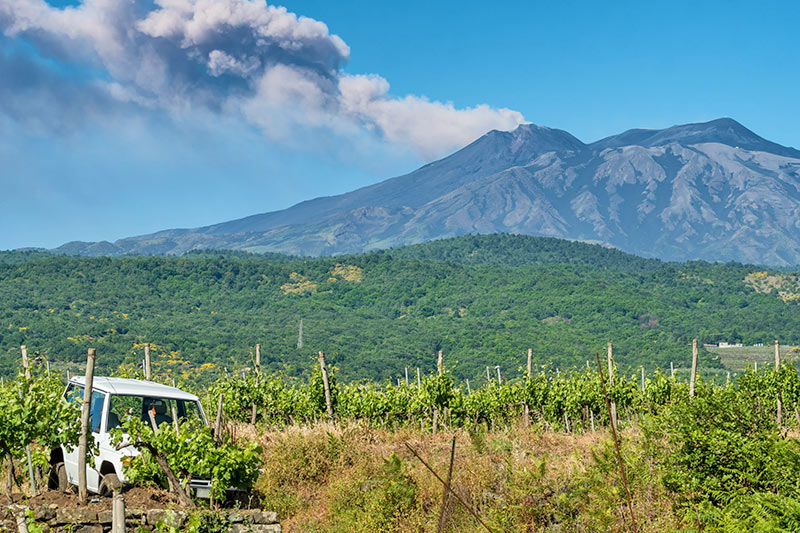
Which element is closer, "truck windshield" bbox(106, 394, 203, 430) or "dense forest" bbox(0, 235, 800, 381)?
"truck windshield" bbox(106, 394, 203, 430)

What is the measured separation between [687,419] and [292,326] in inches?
4539

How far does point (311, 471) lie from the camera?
15141 millimetres

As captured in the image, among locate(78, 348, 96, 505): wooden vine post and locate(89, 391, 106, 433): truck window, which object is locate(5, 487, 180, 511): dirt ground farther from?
locate(89, 391, 106, 433): truck window

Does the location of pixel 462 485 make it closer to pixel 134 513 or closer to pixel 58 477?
pixel 134 513

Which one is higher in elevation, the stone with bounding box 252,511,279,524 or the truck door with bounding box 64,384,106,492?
the truck door with bounding box 64,384,106,492

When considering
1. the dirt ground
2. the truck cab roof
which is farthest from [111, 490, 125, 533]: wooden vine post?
the truck cab roof

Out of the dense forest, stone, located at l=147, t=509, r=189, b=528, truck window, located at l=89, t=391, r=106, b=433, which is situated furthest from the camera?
the dense forest

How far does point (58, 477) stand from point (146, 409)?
5.06 ft

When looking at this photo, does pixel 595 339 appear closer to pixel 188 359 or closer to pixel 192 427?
pixel 188 359

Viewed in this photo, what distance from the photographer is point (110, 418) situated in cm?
1193

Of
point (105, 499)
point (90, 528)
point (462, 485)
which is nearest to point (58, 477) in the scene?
point (105, 499)

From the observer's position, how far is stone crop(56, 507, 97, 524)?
33.0 ft

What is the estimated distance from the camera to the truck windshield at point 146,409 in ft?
39.4

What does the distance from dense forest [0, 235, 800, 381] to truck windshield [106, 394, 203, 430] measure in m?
60.8
